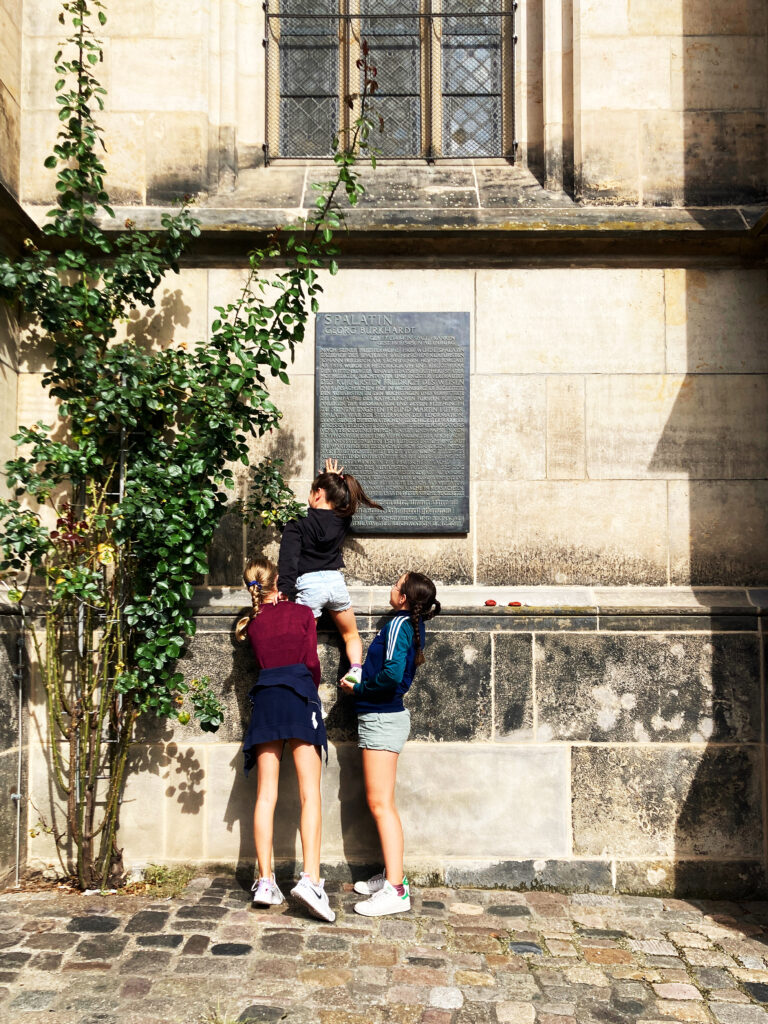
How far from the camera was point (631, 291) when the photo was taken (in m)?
5.54

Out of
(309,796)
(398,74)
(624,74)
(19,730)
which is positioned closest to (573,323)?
(624,74)

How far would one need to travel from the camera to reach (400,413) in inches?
215

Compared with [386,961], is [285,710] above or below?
above

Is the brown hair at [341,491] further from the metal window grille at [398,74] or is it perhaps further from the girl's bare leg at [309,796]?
the metal window grille at [398,74]

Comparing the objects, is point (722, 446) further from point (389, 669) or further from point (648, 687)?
point (389, 669)

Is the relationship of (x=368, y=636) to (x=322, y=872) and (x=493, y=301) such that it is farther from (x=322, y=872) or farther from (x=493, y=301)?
(x=493, y=301)

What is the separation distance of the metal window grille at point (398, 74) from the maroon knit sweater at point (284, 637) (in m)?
3.21

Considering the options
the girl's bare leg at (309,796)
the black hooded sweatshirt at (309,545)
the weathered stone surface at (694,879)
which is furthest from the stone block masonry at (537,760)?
the girl's bare leg at (309,796)

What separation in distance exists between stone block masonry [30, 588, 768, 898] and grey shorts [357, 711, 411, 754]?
0.38m

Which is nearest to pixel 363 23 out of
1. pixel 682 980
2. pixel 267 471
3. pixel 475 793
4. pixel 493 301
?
pixel 493 301

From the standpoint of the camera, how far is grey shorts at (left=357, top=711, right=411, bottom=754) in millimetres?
4738

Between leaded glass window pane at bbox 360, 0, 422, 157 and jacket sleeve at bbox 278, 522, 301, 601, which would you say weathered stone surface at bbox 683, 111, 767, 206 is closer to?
leaded glass window pane at bbox 360, 0, 422, 157

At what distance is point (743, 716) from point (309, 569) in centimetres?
263

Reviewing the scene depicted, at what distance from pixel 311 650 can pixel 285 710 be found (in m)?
0.37
